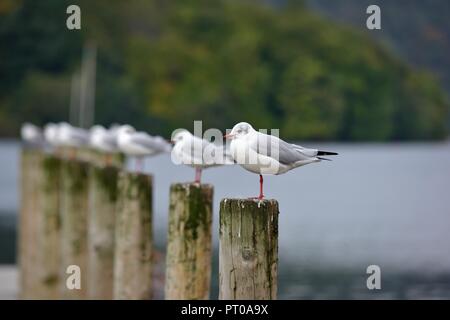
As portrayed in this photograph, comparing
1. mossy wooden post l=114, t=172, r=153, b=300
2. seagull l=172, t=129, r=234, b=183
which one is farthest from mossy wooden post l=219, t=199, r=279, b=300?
mossy wooden post l=114, t=172, r=153, b=300

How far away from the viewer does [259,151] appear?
6793 millimetres

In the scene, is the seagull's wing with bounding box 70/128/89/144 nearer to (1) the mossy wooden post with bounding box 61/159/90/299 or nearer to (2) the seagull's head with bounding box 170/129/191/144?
(1) the mossy wooden post with bounding box 61/159/90/299

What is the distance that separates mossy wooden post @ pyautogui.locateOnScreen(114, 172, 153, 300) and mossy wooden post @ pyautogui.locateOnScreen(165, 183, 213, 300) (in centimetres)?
111

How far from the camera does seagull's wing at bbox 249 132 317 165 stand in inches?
267

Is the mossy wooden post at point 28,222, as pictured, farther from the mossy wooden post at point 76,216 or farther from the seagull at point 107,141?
the mossy wooden post at point 76,216

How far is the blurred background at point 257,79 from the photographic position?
66.6m

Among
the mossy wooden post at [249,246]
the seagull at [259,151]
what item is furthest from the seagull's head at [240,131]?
the mossy wooden post at [249,246]

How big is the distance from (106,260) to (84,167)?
2.00 m

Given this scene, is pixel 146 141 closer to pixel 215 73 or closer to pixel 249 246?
pixel 249 246

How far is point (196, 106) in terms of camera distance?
235 ft

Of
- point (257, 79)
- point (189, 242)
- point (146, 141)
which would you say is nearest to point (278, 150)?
point (189, 242)

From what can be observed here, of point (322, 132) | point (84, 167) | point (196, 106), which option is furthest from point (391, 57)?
point (84, 167)
